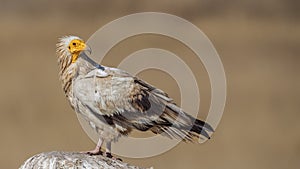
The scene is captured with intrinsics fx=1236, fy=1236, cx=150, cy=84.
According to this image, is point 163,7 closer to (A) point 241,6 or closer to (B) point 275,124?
(A) point 241,6

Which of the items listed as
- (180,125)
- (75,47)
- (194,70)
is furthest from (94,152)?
(194,70)

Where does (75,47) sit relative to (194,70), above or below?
below

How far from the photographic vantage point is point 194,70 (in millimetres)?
16469

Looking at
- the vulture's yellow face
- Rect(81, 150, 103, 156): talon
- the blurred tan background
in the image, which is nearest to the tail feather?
Rect(81, 150, 103, 156): talon

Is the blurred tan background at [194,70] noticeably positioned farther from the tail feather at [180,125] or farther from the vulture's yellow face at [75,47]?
the vulture's yellow face at [75,47]

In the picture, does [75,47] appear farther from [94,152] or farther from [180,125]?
[180,125]

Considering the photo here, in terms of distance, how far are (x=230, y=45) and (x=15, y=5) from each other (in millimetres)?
3487

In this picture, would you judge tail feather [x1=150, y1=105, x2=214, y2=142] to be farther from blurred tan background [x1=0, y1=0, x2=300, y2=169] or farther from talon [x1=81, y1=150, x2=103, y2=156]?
blurred tan background [x1=0, y1=0, x2=300, y2=169]

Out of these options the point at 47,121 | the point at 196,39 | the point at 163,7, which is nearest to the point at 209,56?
the point at 196,39

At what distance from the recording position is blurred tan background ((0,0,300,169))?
16188 mm

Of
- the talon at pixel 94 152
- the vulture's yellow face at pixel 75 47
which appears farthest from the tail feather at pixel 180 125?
the vulture's yellow face at pixel 75 47

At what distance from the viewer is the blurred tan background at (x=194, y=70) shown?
16188 mm

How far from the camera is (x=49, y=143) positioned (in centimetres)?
1598

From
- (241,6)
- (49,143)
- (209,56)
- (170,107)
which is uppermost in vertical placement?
(241,6)
